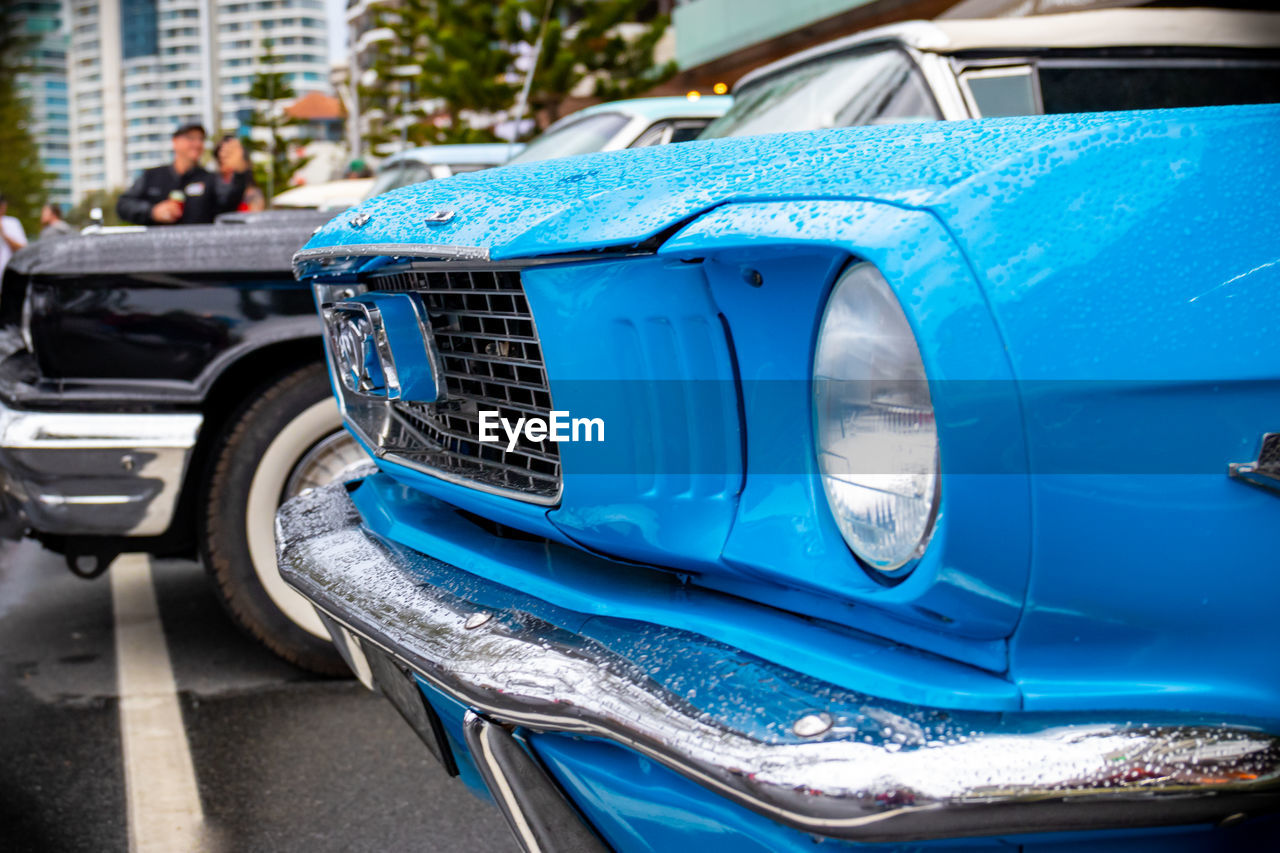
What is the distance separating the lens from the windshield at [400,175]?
250 inches

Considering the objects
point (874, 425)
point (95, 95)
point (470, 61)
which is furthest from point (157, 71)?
point (874, 425)

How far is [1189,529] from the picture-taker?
3.73 ft

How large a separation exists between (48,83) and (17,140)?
95.0 metres

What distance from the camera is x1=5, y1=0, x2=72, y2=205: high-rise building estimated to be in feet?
151

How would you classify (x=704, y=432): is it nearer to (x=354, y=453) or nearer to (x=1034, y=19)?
(x=354, y=453)

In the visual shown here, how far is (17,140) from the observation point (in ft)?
166

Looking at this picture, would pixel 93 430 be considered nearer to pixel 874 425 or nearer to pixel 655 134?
pixel 874 425

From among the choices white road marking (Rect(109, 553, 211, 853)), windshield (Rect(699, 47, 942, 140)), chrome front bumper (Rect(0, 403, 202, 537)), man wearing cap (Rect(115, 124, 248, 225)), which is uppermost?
windshield (Rect(699, 47, 942, 140))

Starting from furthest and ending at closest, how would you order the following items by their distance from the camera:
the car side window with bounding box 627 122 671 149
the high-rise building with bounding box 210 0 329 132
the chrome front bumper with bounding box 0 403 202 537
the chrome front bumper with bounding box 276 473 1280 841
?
the high-rise building with bounding box 210 0 329 132 < the car side window with bounding box 627 122 671 149 < the chrome front bumper with bounding box 0 403 202 537 < the chrome front bumper with bounding box 276 473 1280 841

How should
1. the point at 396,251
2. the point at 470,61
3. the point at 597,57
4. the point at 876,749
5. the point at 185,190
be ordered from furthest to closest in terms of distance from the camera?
the point at 597,57 → the point at 470,61 → the point at 185,190 → the point at 396,251 → the point at 876,749

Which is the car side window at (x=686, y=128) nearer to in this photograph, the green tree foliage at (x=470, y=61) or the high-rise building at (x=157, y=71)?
the green tree foliage at (x=470, y=61)

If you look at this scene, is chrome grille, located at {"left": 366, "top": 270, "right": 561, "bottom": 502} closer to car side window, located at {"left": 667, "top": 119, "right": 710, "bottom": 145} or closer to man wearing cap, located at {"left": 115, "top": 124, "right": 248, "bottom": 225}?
car side window, located at {"left": 667, "top": 119, "right": 710, "bottom": 145}

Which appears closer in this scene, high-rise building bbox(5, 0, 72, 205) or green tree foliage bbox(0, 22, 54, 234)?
high-rise building bbox(5, 0, 72, 205)

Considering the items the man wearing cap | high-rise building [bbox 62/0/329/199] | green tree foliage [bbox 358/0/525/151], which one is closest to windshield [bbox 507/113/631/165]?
the man wearing cap
